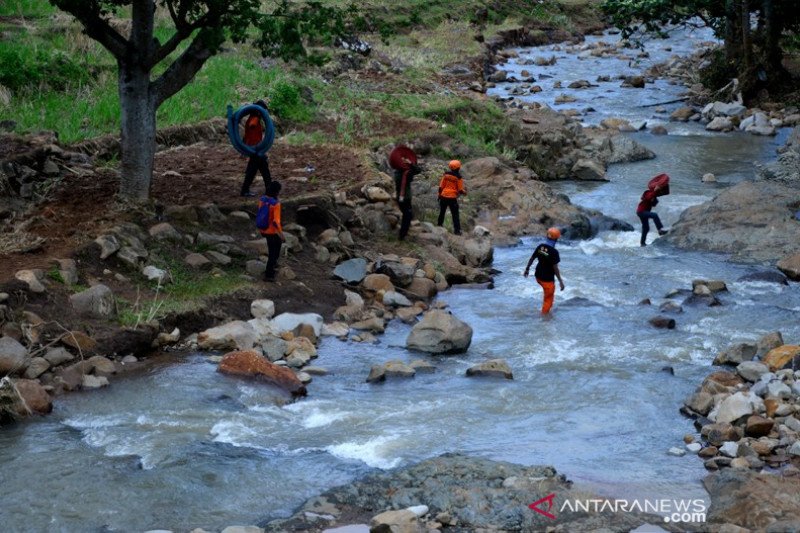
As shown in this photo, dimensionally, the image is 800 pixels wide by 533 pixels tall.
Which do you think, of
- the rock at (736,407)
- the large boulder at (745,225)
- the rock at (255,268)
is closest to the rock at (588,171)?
the large boulder at (745,225)

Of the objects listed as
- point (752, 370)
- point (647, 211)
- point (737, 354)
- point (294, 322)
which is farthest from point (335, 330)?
point (647, 211)

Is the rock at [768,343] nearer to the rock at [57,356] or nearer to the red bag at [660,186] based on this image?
the red bag at [660,186]

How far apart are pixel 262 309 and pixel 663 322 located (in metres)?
5.83

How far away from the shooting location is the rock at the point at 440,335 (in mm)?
13914

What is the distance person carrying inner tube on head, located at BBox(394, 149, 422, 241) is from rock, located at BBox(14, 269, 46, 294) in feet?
22.3

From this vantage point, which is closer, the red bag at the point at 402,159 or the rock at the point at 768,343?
the rock at the point at 768,343

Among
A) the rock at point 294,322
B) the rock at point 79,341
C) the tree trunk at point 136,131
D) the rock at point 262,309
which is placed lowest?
the rock at point 294,322

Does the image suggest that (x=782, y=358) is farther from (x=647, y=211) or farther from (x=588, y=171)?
(x=588, y=171)

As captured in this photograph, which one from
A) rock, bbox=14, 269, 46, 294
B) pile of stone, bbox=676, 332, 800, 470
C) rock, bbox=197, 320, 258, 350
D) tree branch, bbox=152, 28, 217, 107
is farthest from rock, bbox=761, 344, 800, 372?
rock, bbox=14, 269, 46, 294

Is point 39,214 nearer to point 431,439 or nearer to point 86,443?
point 86,443

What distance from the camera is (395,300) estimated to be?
16.0m

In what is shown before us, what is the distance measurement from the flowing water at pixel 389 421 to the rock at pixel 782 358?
2.84 ft

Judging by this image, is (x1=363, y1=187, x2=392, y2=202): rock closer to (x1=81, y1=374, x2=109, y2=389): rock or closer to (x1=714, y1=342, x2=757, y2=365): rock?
(x1=714, y1=342, x2=757, y2=365): rock

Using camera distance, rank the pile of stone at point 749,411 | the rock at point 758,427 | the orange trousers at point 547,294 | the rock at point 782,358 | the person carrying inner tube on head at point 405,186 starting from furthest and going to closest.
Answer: the person carrying inner tube on head at point 405,186 < the orange trousers at point 547,294 < the rock at point 782,358 < the rock at point 758,427 < the pile of stone at point 749,411
